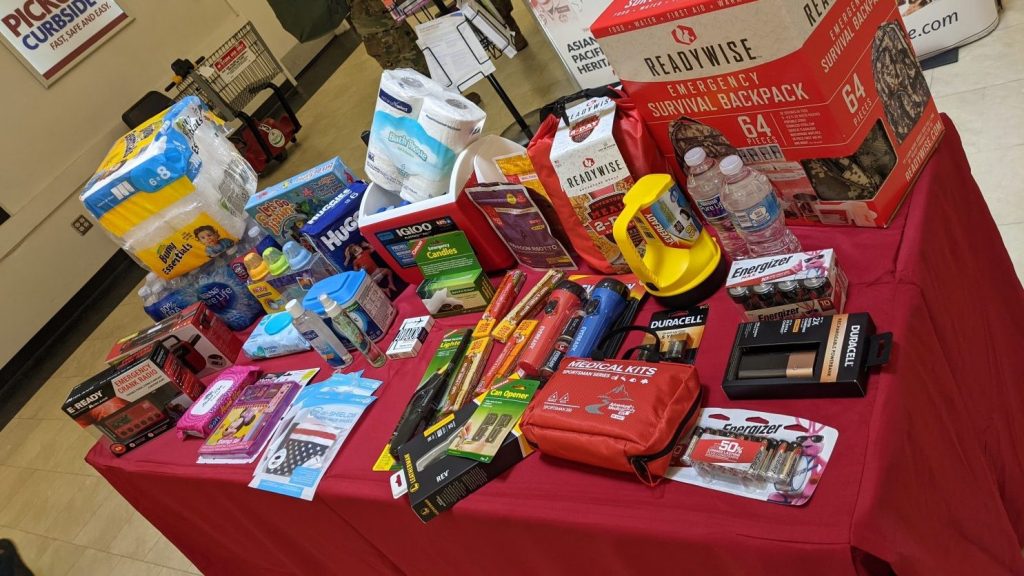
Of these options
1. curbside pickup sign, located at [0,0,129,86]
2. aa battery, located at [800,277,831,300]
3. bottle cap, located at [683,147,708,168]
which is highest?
curbside pickup sign, located at [0,0,129,86]

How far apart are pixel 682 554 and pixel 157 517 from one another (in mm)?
1817

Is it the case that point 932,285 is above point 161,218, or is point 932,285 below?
below

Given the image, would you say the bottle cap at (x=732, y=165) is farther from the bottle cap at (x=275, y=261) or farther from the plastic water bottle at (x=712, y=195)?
the bottle cap at (x=275, y=261)

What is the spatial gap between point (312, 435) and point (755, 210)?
1.09 m

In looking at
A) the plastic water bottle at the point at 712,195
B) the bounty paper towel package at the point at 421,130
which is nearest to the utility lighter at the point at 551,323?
the plastic water bottle at the point at 712,195

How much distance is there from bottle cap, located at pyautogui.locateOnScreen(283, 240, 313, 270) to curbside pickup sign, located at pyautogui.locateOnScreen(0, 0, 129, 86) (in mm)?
4847

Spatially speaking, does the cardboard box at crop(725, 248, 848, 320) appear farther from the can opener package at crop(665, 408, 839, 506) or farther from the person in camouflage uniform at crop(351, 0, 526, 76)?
the person in camouflage uniform at crop(351, 0, 526, 76)

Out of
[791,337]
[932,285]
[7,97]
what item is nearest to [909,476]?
[791,337]

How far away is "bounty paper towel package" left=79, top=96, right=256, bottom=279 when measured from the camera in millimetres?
2236

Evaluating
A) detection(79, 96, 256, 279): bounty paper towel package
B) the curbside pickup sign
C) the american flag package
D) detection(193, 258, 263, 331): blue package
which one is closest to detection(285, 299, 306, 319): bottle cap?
the american flag package

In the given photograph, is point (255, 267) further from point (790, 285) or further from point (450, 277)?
point (790, 285)

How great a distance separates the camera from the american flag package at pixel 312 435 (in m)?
1.66

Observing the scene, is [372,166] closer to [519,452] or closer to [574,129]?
[574,129]

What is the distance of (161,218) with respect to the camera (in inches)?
90.7
